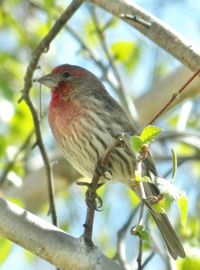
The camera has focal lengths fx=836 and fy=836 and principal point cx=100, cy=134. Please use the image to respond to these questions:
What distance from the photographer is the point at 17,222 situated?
385cm

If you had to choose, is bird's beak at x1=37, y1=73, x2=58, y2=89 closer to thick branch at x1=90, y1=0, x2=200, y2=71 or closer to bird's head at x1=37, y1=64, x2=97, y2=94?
bird's head at x1=37, y1=64, x2=97, y2=94

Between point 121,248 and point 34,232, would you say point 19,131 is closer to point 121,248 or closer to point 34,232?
point 121,248

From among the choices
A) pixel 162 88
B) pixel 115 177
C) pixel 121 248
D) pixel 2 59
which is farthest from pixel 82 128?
pixel 162 88

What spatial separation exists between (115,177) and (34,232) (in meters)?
1.65

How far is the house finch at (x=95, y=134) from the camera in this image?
5277 mm

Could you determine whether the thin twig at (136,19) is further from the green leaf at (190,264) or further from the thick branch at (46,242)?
the green leaf at (190,264)

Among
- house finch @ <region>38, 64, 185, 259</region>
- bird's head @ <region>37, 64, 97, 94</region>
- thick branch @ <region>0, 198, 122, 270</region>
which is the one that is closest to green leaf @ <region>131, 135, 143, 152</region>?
thick branch @ <region>0, 198, 122, 270</region>

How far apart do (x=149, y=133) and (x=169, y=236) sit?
1.98 metres

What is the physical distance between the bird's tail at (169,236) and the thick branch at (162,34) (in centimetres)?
107

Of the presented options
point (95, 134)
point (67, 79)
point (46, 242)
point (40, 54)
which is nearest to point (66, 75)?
point (67, 79)

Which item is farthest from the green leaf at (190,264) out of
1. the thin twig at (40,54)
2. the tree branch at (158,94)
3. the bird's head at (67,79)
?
the tree branch at (158,94)

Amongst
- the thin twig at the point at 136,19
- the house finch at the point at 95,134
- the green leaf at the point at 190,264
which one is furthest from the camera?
the house finch at the point at 95,134

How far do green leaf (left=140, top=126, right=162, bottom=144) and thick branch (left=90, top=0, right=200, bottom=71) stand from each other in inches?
40.5

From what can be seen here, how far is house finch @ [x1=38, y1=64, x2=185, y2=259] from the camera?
17.3ft
